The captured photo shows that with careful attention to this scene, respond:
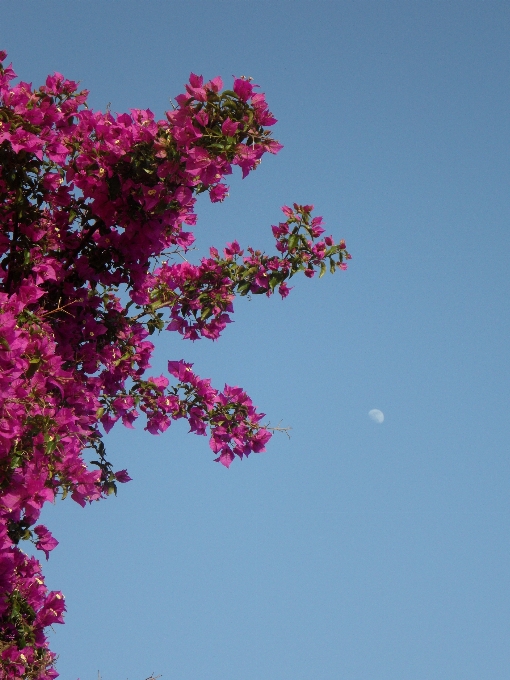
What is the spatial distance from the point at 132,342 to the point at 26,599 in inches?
78.2

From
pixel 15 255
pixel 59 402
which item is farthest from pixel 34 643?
pixel 15 255

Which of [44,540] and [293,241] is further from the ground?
[293,241]

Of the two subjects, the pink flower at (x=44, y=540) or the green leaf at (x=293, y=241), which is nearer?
the pink flower at (x=44, y=540)

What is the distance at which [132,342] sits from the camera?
653cm

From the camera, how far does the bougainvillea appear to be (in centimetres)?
474

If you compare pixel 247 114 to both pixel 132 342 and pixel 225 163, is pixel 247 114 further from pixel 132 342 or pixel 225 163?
pixel 132 342

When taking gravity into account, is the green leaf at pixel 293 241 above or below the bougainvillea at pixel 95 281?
above

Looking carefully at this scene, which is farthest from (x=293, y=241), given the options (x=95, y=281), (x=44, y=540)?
(x=44, y=540)

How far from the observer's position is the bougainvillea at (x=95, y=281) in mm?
4737

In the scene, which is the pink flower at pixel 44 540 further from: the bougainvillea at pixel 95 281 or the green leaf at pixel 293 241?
the green leaf at pixel 293 241

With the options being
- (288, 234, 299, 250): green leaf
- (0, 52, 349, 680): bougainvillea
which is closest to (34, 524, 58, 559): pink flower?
(0, 52, 349, 680): bougainvillea

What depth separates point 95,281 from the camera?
6.04 m

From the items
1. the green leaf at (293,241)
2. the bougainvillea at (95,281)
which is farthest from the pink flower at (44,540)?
the green leaf at (293,241)

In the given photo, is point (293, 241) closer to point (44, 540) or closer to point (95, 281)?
point (95, 281)
